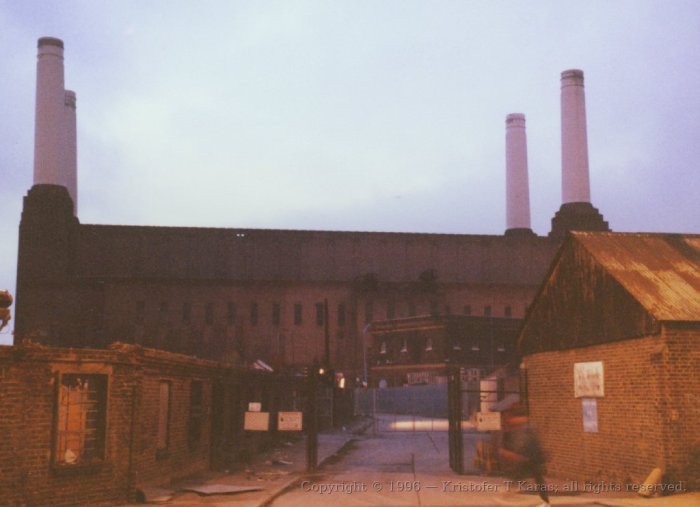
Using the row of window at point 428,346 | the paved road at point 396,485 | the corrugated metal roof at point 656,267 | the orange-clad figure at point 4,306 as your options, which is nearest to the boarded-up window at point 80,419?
the orange-clad figure at point 4,306

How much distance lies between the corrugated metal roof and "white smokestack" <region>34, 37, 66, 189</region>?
5302cm

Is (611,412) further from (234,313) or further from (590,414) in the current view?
(234,313)

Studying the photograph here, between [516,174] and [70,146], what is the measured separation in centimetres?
3981

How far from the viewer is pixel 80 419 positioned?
1583 centimetres

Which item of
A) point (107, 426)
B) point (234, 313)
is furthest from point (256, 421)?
point (234, 313)

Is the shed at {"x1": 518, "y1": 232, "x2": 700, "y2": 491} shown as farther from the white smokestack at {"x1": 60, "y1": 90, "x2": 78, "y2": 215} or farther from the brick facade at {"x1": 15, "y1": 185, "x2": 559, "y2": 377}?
the white smokestack at {"x1": 60, "y1": 90, "x2": 78, "y2": 215}

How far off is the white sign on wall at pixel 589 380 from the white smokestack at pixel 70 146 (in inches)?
2300

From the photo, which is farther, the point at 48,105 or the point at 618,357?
the point at 48,105

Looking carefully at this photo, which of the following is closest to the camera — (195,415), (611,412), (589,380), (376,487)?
(611,412)

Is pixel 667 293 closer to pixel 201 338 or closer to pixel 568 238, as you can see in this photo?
pixel 568 238

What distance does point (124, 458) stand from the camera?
55.2 ft

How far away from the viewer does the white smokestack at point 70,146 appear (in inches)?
2825

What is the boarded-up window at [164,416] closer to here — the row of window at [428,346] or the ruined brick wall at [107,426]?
the ruined brick wall at [107,426]

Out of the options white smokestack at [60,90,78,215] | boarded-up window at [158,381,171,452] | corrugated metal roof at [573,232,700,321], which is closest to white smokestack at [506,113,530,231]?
white smokestack at [60,90,78,215]
